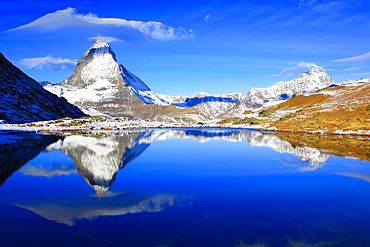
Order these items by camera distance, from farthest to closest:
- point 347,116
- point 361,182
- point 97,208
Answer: point 347,116, point 361,182, point 97,208

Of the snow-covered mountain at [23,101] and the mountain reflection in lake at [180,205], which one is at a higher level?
the snow-covered mountain at [23,101]

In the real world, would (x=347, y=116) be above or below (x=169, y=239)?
above

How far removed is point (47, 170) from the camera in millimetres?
23219

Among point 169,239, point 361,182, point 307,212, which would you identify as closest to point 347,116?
point 361,182

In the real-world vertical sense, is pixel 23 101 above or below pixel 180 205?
above

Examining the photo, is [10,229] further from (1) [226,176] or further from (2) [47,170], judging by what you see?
(1) [226,176]

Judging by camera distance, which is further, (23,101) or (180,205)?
(23,101)

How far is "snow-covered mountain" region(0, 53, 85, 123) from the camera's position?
4503 inches

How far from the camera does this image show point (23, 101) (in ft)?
429

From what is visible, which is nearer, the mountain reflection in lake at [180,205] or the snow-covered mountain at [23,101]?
the mountain reflection in lake at [180,205]

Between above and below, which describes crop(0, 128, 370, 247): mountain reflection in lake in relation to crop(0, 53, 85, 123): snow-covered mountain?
below

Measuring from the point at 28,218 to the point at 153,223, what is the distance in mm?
5447

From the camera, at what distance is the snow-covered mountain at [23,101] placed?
375 ft

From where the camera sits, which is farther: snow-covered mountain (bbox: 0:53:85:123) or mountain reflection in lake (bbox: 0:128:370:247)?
snow-covered mountain (bbox: 0:53:85:123)
